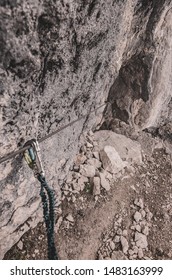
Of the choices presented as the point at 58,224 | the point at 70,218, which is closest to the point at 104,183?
the point at 70,218

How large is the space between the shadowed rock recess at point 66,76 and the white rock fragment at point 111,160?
0.64 metres

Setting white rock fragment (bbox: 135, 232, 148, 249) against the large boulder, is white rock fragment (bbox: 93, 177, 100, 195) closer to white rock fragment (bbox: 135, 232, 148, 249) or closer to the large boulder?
the large boulder

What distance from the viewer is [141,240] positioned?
543cm

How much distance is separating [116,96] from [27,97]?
12.4 feet

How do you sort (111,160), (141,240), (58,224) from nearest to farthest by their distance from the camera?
1. (58,224)
2. (141,240)
3. (111,160)

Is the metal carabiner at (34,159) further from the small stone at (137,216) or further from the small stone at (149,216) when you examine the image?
the small stone at (149,216)

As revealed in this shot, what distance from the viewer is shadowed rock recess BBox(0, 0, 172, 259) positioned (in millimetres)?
2785

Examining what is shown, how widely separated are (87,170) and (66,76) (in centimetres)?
245

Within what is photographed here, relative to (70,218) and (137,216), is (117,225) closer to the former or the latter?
(137,216)

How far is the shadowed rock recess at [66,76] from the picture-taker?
9.14 feet

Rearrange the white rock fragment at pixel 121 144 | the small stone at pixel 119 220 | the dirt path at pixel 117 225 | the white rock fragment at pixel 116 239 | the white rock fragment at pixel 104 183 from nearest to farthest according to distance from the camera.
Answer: the dirt path at pixel 117 225 < the white rock fragment at pixel 116 239 < the small stone at pixel 119 220 < the white rock fragment at pixel 104 183 < the white rock fragment at pixel 121 144

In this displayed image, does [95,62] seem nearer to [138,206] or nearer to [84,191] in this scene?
[84,191]

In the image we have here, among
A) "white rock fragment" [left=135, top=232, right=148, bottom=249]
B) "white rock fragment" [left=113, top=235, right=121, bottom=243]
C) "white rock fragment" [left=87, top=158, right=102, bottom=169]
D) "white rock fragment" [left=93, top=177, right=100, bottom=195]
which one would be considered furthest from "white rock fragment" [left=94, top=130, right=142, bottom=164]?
"white rock fragment" [left=113, top=235, right=121, bottom=243]

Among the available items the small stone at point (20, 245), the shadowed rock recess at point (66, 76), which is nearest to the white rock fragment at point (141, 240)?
the shadowed rock recess at point (66, 76)
